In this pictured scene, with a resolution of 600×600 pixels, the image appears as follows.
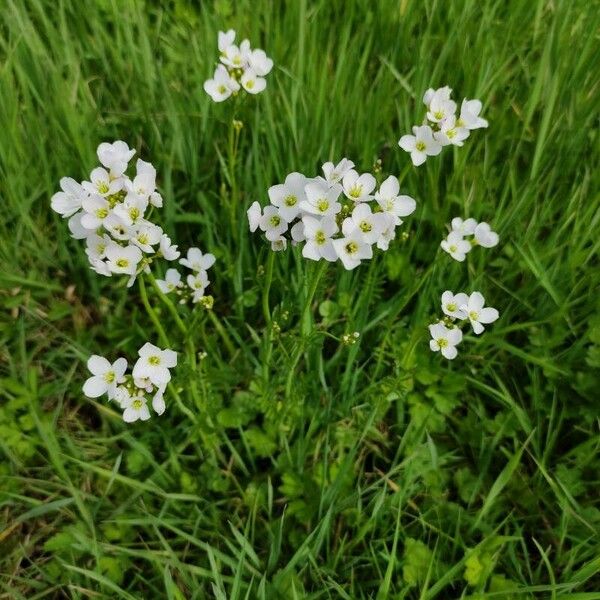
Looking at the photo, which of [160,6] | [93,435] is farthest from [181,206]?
[160,6]

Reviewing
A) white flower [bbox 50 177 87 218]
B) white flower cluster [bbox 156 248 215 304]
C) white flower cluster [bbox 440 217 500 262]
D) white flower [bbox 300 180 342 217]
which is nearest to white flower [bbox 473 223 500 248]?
white flower cluster [bbox 440 217 500 262]

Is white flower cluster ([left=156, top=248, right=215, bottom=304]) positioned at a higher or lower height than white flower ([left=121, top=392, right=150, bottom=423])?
higher

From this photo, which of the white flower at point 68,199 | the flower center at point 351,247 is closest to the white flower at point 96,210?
the white flower at point 68,199

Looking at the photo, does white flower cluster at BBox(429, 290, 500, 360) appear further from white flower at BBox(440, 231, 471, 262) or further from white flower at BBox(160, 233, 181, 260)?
white flower at BBox(160, 233, 181, 260)

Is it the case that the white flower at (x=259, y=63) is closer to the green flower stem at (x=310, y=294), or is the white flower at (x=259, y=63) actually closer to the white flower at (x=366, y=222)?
the green flower stem at (x=310, y=294)

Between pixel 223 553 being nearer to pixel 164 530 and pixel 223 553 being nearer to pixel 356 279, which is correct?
pixel 164 530

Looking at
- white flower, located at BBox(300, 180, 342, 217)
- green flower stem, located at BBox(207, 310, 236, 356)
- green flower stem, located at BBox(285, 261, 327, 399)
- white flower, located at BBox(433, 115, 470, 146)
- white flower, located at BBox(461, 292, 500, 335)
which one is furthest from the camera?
green flower stem, located at BBox(207, 310, 236, 356)

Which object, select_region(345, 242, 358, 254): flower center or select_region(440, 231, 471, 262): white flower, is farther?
select_region(440, 231, 471, 262): white flower

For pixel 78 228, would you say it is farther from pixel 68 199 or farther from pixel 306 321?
pixel 306 321
